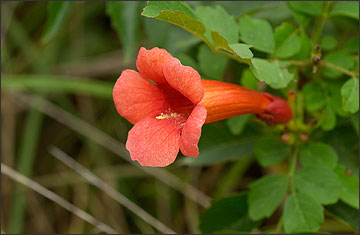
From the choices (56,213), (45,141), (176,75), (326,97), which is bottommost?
(56,213)

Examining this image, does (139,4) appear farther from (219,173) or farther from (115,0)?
(219,173)

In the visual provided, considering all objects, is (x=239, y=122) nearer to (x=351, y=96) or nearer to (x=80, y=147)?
(x=351, y=96)

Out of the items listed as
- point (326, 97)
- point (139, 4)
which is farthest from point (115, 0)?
point (326, 97)

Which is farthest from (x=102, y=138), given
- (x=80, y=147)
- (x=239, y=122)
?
(x=239, y=122)

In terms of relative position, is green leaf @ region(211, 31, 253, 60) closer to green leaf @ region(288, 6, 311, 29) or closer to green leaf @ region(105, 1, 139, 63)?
green leaf @ region(288, 6, 311, 29)

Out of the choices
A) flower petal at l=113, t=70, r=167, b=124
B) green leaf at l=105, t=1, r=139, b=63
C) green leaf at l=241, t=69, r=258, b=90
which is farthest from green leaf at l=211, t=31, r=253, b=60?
green leaf at l=105, t=1, r=139, b=63

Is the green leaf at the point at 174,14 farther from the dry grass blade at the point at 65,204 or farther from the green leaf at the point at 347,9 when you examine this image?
the dry grass blade at the point at 65,204
